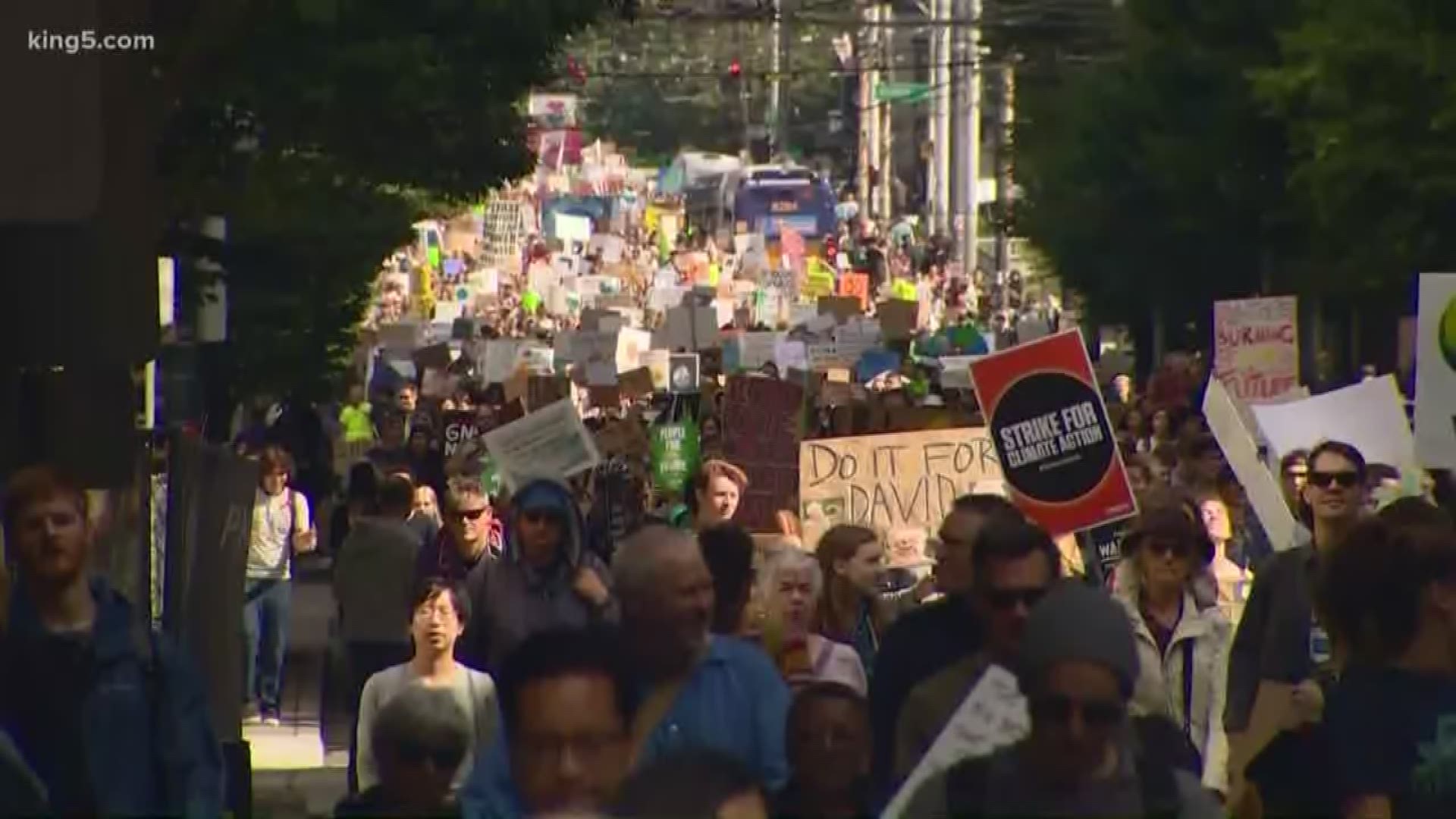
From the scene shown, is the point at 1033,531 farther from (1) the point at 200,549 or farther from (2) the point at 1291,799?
(1) the point at 200,549

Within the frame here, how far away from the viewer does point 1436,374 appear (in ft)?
45.0

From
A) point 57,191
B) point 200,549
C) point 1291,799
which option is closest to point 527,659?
point 1291,799

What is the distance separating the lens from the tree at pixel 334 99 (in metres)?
17.2

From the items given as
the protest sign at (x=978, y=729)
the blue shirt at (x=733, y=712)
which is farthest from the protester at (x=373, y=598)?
the protest sign at (x=978, y=729)

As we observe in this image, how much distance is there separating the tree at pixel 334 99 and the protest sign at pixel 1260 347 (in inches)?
153

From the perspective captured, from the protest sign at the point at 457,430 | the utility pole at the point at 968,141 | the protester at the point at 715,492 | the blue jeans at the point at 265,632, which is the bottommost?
the blue jeans at the point at 265,632

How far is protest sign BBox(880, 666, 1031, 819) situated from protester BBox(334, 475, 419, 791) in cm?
744

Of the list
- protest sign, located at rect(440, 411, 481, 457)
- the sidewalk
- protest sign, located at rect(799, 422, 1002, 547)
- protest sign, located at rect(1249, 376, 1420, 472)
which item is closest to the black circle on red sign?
protest sign, located at rect(1249, 376, 1420, 472)

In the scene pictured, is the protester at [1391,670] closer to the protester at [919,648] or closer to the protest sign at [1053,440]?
the protester at [919,648]

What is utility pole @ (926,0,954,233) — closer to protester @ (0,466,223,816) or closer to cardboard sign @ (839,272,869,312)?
cardboard sign @ (839,272,869,312)

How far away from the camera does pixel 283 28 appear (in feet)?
59.7

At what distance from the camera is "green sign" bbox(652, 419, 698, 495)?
78.4 ft

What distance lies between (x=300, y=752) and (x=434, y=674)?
8.32 metres

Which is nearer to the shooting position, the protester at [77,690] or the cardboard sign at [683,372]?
the protester at [77,690]
